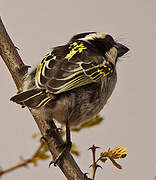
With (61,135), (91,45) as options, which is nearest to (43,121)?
(61,135)

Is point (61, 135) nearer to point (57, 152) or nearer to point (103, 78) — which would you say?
point (57, 152)

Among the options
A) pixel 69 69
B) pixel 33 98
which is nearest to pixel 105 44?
pixel 69 69

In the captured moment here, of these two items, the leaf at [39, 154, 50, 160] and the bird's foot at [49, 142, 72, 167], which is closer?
the leaf at [39, 154, 50, 160]

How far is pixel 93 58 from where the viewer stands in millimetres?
861

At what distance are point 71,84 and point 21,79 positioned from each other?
0.19 meters

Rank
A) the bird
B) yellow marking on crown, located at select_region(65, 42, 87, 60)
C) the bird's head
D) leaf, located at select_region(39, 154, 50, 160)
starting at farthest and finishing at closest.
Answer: the bird's head, yellow marking on crown, located at select_region(65, 42, 87, 60), the bird, leaf, located at select_region(39, 154, 50, 160)

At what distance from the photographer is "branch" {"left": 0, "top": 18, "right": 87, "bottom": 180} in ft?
2.40

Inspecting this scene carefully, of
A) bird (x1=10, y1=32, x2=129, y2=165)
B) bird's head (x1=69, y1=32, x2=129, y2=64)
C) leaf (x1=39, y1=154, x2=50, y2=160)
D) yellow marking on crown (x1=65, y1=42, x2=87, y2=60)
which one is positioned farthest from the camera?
bird's head (x1=69, y1=32, x2=129, y2=64)

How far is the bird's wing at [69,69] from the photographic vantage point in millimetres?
728

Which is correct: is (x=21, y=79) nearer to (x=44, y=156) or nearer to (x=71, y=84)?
(x=71, y=84)

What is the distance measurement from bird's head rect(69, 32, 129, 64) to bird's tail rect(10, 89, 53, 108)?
0.32 m

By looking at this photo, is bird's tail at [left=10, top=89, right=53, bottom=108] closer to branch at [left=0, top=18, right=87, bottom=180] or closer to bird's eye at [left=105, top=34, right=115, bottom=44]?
branch at [left=0, top=18, right=87, bottom=180]

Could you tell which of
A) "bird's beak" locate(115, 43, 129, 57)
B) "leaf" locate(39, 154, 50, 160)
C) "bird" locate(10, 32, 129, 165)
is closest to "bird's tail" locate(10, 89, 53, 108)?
"bird" locate(10, 32, 129, 165)

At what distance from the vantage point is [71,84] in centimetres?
74
